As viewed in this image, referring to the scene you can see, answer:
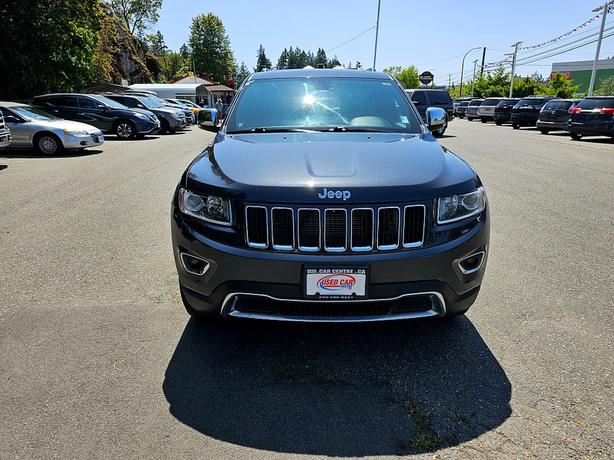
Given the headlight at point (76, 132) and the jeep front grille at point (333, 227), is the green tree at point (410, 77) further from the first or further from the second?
the jeep front grille at point (333, 227)

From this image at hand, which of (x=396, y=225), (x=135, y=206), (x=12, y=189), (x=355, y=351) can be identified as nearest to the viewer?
(x=396, y=225)

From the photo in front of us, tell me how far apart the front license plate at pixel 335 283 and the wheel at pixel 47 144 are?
12.4 metres

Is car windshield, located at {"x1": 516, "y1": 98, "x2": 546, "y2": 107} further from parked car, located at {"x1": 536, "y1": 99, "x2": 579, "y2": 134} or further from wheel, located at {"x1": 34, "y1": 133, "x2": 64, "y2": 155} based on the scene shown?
wheel, located at {"x1": 34, "y1": 133, "x2": 64, "y2": 155}

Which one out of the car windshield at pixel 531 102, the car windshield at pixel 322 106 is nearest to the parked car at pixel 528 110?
the car windshield at pixel 531 102

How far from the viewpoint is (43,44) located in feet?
66.1

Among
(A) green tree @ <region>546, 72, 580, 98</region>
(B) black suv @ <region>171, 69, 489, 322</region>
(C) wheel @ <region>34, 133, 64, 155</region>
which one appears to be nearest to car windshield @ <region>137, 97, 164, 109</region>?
(C) wheel @ <region>34, 133, 64, 155</region>

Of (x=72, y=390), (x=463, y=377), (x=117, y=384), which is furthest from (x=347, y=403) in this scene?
(x=72, y=390)

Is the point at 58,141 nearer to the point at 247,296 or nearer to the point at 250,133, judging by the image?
the point at 250,133

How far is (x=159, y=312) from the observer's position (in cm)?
350

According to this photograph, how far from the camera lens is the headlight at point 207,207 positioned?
2.51 m

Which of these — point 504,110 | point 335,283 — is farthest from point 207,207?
point 504,110

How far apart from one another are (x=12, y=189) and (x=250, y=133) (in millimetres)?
6578

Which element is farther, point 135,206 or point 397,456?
point 135,206

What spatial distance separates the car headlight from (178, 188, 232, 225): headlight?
1.13 metres
